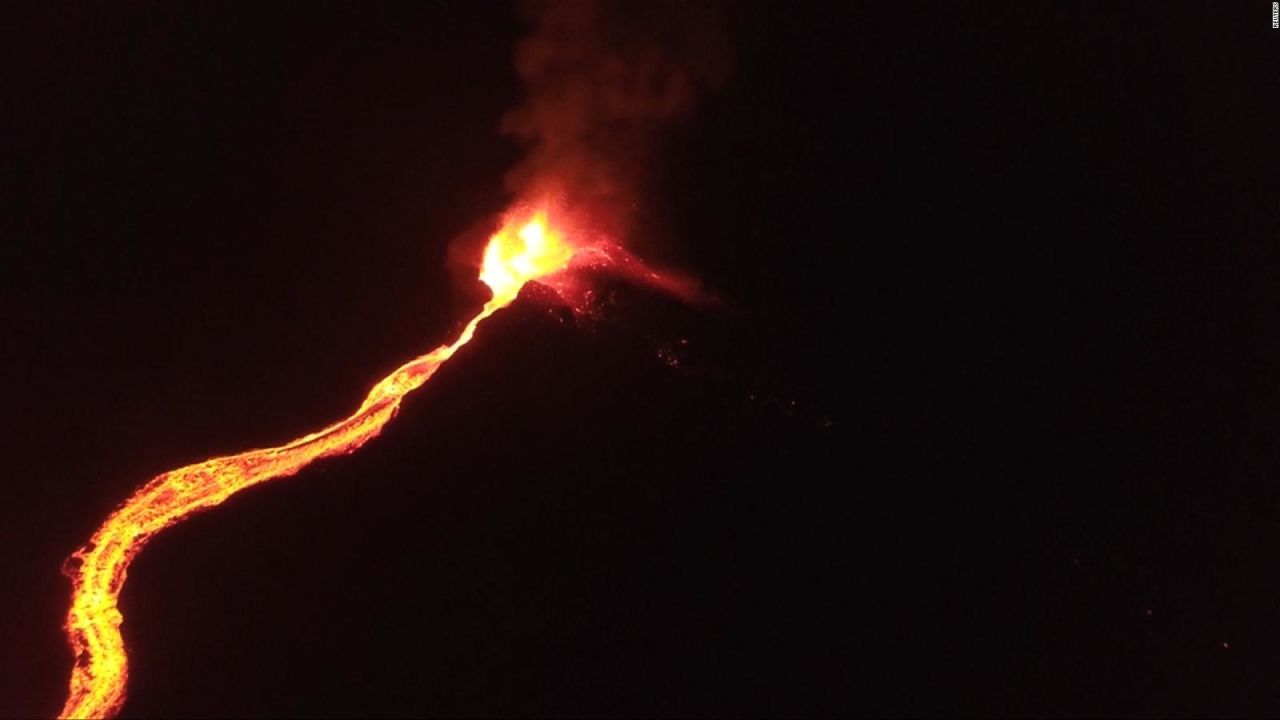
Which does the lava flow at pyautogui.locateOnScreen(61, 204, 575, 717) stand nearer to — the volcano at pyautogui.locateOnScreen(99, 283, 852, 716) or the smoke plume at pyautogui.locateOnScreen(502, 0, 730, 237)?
the volcano at pyautogui.locateOnScreen(99, 283, 852, 716)

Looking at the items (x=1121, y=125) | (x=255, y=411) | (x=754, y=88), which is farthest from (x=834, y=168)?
(x=255, y=411)

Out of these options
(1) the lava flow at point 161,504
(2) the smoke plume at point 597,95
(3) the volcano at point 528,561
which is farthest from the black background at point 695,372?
(2) the smoke plume at point 597,95

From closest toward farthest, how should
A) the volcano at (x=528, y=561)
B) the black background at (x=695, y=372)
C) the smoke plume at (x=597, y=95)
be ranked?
1. the volcano at (x=528, y=561)
2. the black background at (x=695, y=372)
3. the smoke plume at (x=597, y=95)

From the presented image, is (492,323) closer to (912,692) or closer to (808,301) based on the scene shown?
(808,301)

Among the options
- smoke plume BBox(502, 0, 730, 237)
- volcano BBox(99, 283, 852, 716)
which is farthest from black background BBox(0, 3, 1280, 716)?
smoke plume BBox(502, 0, 730, 237)

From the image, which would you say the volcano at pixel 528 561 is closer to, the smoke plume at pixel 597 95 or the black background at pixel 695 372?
the black background at pixel 695 372

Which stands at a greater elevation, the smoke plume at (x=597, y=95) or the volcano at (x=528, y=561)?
the smoke plume at (x=597, y=95)

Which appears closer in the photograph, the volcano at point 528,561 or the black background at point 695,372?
the volcano at point 528,561
